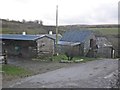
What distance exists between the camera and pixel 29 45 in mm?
32062

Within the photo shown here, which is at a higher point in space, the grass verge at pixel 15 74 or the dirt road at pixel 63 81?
the grass verge at pixel 15 74

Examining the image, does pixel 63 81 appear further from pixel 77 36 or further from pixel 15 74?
pixel 77 36

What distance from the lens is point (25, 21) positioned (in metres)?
90.9

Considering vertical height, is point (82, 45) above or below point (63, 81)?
above

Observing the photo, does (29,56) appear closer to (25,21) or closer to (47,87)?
(47,87)

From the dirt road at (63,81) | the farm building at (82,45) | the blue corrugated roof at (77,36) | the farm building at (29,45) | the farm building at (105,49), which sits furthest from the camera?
the farm building at (105,49)

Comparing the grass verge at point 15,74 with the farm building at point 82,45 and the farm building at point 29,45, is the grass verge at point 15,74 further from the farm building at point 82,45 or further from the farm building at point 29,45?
the farm building at point 82,45

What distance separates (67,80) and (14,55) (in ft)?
56.7

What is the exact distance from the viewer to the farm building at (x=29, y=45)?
1238 inches

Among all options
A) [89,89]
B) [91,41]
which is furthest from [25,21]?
[89,89]

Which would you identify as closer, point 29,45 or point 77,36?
point 29,45

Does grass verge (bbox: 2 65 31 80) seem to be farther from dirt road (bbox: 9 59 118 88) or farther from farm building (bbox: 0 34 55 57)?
farm building (bbox: 0 34 55 57)

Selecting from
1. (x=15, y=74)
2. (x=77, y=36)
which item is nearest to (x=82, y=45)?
(x=77, y=36)

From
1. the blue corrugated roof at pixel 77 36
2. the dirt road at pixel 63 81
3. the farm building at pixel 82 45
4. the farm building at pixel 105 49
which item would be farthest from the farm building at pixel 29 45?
the dirt road at pixel 63 81
